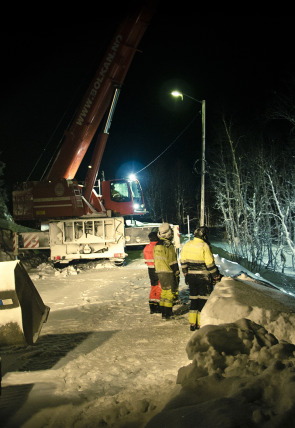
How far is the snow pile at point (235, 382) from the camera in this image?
7.24 ft

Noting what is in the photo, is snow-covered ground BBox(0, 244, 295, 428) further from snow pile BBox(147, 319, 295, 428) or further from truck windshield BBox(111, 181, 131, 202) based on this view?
truck windshield BBox(111, 181, 131, 202)

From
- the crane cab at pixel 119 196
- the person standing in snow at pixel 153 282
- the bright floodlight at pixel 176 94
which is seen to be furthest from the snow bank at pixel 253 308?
the bright floodlight at pixel 176 94

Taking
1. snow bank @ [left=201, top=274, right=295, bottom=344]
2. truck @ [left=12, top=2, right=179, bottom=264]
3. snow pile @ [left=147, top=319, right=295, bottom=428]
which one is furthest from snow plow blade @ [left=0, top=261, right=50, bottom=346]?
truck @ [left=12, top=2, right=179, bottom=264]

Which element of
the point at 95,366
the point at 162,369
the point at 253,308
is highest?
the point at 253,308

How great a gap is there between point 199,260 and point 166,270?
766 millimetres

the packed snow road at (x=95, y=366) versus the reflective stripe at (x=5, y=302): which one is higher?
the reflective stripe at (x=5, y=302)

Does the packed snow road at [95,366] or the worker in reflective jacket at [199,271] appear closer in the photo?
the packed snow road at [95,366]

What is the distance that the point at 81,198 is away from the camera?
12250mm

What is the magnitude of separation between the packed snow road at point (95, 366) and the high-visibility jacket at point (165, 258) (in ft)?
2.98

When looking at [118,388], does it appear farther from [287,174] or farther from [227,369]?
[287,174]

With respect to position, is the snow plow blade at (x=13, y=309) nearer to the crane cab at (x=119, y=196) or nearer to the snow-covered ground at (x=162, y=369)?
→ the snow-covered ground at (x=162, y=369)

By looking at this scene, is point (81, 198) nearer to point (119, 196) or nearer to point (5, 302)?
point (119, 196)

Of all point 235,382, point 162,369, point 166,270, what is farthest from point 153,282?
point 235,382

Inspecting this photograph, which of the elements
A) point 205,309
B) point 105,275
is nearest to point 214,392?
point 205,309
